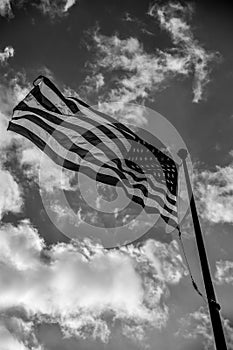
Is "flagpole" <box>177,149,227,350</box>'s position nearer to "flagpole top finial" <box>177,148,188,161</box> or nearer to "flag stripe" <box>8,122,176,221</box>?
"flagpole top finial" <box>177,148,188,161</box>

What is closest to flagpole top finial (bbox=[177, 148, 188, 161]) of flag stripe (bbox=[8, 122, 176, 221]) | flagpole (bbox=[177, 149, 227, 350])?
flagpole (bbox=[177, 149, 227, 350])

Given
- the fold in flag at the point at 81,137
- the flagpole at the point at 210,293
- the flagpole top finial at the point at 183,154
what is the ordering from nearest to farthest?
the flagpole at the point at 210,293, the flagpole top finial at the point at 183,154, the fold in flag at the point at 81,137

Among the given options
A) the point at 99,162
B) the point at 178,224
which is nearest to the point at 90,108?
the point at 99,162

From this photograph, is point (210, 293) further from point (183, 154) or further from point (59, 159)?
point (59, 159)

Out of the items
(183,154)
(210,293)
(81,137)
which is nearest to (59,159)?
(81,137)

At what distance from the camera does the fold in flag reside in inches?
451

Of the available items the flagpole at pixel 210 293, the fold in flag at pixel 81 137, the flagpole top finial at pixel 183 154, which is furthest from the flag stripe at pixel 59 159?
the flagpole at pixel 210 293

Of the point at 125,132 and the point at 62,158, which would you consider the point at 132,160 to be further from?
the point at 62,158

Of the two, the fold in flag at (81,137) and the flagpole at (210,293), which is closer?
the flagpole at (210,293)

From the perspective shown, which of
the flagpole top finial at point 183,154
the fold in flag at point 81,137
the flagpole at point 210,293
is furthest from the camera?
the fold in flag at point 81,137

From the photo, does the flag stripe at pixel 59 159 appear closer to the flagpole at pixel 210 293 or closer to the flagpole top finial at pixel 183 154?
the flagpole top finial at pixel 183 154

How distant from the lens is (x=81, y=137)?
1205 cm

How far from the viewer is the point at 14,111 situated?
11.9 m

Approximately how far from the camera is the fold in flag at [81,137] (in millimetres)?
11445
